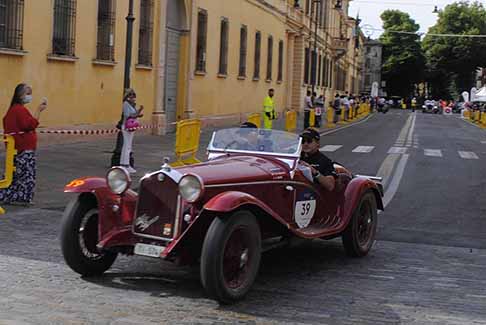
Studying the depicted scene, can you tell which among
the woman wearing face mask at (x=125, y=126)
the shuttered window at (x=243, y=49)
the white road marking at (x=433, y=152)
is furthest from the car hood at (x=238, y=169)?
the shuttered window at (x=243, y=49)

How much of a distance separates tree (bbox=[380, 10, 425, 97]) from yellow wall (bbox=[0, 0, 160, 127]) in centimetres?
9095

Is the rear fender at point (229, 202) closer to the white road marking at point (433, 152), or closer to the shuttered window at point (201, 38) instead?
the white road marking at point (433, 152)

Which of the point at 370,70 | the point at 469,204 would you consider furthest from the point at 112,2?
the point at 370,70

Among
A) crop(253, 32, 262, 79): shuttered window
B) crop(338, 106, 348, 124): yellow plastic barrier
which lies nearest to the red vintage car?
crop(253, 32, 262, 79): shuttered window

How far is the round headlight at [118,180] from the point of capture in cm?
680

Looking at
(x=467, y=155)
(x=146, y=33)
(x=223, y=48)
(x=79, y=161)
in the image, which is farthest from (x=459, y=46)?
(x=79, y=161)

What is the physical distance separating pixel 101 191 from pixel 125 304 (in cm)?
119

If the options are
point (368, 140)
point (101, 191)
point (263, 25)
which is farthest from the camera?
point (263, 25)

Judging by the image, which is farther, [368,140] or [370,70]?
[370,70]

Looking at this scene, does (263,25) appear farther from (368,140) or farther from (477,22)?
(477,22)

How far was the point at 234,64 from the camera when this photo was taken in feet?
117

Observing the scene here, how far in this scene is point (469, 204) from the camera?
12797mm

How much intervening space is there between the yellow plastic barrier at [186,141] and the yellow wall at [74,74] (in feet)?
13.8

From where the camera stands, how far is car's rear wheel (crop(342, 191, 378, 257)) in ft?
27.2
